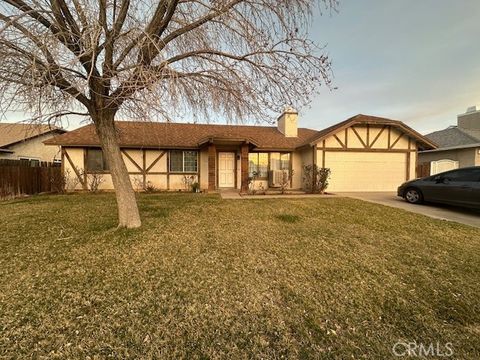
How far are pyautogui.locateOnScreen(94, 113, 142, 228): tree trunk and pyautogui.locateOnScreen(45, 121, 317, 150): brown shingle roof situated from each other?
5.78 m

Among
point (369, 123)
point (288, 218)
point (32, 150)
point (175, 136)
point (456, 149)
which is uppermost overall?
point (369, 123)

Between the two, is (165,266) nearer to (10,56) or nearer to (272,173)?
(10,56)

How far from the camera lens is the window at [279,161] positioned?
13969mm

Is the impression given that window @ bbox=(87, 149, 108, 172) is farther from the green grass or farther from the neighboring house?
the green grass

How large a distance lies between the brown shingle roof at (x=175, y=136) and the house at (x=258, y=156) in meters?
0.05

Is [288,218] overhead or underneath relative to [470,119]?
underneath

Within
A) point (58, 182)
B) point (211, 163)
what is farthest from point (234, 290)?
point (58, 182)

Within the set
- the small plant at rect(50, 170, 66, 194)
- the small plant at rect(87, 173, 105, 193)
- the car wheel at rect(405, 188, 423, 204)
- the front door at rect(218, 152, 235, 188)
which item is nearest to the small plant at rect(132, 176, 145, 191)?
the small plant at rect(87, 173, 105, 193)

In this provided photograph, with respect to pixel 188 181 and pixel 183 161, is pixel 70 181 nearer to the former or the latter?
pixel 183 161

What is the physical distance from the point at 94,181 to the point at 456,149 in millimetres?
22662

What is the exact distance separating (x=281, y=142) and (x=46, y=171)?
1293 cm

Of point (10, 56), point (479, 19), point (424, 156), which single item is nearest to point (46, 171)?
point (10, 56)

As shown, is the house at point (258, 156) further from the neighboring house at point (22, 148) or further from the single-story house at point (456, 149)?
the neighboring house at point (22, 148)

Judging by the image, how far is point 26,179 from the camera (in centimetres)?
1135
